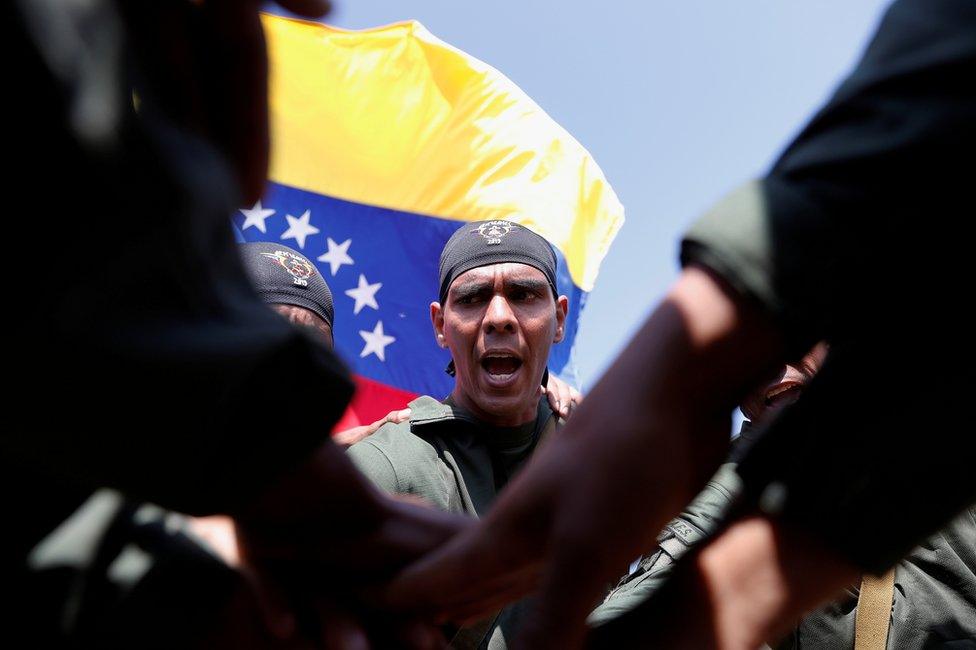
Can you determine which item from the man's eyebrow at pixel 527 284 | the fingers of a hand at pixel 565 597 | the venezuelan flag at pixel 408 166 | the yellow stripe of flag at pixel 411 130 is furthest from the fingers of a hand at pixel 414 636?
the yellow stripe of flag at pixel 411 130

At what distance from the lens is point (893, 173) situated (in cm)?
96

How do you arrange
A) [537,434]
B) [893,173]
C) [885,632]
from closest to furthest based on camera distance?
1. [893,173]
2. [885,632]
3. [537,434]

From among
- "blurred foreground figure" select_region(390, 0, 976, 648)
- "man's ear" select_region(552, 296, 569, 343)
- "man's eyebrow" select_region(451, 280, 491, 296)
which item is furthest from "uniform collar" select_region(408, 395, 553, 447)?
"blurred foreground figure" select_region(390, 0, 976, 648)

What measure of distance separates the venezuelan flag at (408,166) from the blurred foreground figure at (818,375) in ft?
14.6

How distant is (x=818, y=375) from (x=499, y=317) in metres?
2.42

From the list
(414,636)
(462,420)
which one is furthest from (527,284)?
(414,636)

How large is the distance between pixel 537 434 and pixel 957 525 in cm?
124

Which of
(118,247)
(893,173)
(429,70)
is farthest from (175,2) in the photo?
(429,70)

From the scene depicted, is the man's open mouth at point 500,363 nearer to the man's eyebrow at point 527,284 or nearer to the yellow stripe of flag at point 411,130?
the man's eyebrow at point 527,284

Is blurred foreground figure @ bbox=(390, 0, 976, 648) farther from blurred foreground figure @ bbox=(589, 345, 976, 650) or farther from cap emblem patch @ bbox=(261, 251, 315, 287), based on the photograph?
cap emblem patch @ bbox=(261, 251, 315, 287)

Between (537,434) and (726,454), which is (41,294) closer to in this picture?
(726,454)

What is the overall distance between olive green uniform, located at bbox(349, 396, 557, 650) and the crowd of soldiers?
1.28 metres

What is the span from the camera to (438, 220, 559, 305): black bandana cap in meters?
3.50

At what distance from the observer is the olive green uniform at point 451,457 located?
2.62 metres
